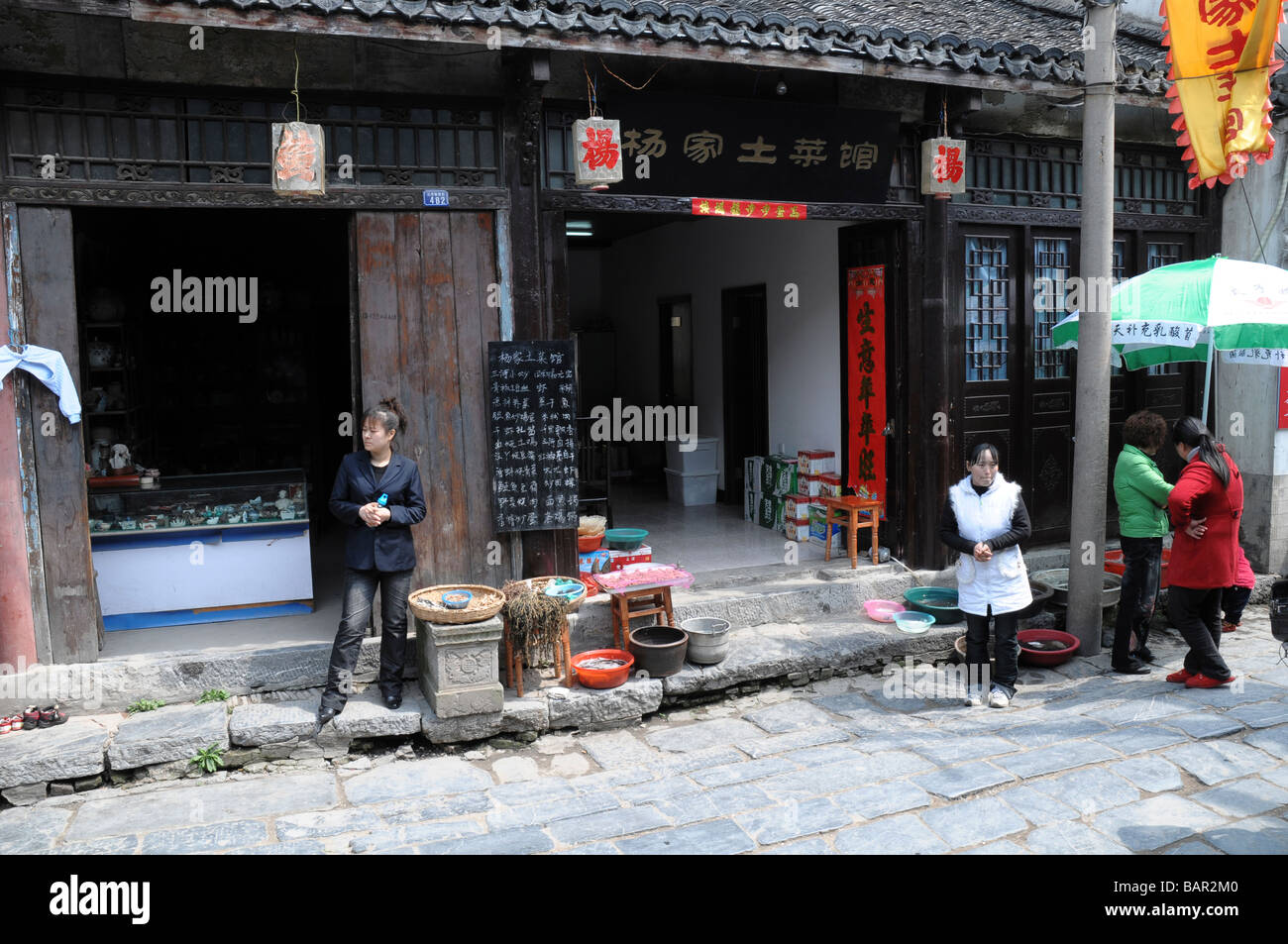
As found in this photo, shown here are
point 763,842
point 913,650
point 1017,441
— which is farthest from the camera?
point 1017,441

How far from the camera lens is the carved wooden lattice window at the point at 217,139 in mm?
6398

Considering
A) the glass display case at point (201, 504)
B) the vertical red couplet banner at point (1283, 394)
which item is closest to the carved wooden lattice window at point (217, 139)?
the glass display case at point (201, 504)

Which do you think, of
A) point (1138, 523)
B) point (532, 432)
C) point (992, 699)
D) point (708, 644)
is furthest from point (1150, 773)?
point (532, 432)

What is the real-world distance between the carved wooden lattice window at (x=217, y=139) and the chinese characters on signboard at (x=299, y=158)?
45 centimetres

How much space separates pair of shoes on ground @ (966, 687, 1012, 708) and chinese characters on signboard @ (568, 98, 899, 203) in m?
4.20

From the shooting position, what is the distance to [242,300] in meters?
11.8

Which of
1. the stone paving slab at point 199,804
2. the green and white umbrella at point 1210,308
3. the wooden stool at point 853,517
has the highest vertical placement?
the green and white umbrella at point 1210,308

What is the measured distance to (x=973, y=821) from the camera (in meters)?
5.20

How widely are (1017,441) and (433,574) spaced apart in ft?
18.6

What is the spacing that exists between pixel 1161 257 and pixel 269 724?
9.61m

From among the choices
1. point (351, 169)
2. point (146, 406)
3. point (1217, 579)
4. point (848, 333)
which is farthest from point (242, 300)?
point (1217, 579)

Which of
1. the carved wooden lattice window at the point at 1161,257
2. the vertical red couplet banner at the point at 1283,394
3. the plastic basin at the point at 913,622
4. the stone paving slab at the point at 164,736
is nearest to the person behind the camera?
the stone paving slab at the point at 164,736

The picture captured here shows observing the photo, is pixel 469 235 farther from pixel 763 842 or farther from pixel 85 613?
pixel 763 842

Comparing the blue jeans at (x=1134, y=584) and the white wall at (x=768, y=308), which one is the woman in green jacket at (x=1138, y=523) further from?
the white wall at (x=768, y=308)
